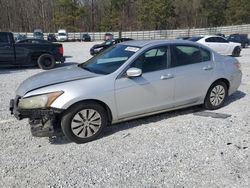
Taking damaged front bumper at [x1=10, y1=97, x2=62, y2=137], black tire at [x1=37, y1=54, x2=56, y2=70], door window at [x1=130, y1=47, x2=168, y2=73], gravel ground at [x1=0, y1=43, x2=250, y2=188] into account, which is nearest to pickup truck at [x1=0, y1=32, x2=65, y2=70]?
black tire at [x1=37, y1=54, x2=56, y2=70]

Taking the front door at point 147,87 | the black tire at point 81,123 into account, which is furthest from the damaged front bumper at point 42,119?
the front door at point 147,87

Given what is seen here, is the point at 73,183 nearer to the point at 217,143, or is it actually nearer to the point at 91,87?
the point at 91,87

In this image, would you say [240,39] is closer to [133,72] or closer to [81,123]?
[133,72]

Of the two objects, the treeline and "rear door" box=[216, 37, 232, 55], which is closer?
"rear door" box=[216, 37, 232, 55]

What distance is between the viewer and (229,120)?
16.8 feet

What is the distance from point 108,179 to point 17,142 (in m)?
1.86

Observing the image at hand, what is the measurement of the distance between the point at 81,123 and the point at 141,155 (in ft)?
3.52

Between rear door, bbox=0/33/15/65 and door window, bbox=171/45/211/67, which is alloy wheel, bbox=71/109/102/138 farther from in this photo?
rear door, bbox=0/33/15/65

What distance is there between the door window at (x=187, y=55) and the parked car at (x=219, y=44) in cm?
1145

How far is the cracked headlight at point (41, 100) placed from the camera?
13.1 feet

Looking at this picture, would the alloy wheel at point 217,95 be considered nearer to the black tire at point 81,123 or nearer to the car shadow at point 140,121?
the car shadow at point 140,121

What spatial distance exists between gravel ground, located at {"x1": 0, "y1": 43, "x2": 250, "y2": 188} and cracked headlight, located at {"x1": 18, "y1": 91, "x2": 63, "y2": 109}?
2.16 feet

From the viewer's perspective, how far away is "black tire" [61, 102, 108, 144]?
4.08 metres

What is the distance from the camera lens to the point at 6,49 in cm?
1136
